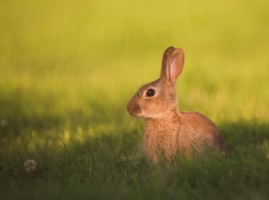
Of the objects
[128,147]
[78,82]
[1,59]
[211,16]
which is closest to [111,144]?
[128,147]

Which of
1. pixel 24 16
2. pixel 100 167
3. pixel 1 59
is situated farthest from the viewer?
pixel 24 16

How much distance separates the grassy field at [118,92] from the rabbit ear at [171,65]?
0.70 m

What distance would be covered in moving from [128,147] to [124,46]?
26.8ft

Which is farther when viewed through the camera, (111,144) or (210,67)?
(210,67)

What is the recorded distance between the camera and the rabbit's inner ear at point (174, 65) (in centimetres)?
562

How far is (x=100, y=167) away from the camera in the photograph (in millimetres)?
5098

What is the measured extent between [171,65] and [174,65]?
1.1 inches

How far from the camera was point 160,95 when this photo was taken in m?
5.50

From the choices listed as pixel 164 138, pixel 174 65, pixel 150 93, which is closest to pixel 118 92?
pixel 174 65

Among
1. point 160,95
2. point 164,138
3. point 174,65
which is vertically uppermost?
point 174,65

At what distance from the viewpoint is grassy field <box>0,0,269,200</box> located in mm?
4465

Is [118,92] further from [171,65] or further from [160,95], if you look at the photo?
[160,95]

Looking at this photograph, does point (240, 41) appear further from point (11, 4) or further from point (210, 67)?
point (11, 4)

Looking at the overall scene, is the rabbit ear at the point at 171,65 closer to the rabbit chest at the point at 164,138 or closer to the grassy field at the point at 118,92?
the rabbit chest at the point at 164,138
